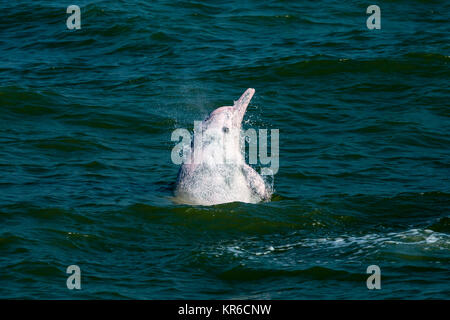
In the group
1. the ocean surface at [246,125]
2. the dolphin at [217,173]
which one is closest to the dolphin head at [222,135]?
the dolphin at [217,173]

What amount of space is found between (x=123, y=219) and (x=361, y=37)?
16.6 metres

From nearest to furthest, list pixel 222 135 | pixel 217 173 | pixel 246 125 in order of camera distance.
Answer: pixel 217 173 → pixel 222 135 → pixel 246 125

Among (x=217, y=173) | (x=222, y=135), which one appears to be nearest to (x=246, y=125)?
(x=222, y=135)

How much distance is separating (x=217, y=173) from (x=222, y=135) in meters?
0.93

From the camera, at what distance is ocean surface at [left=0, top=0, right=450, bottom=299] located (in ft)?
54.8

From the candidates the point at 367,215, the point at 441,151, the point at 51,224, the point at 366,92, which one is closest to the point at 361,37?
the point at 366,92

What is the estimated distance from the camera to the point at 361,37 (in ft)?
110

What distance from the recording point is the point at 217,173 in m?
20.7

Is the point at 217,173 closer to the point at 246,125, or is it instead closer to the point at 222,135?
the point at 222,135

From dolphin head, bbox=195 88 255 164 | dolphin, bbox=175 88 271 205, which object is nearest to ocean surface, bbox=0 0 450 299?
dolphin, bbox=175 88 271 205

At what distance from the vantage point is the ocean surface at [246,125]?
16.7 meters

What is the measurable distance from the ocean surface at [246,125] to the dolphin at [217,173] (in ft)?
1.61

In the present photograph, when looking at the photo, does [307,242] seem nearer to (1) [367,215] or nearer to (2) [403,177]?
(1) [367,215]

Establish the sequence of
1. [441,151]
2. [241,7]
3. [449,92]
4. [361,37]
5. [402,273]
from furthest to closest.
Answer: [241,7] → [361,37] → [449,92] → [441,151] → [402,273]
